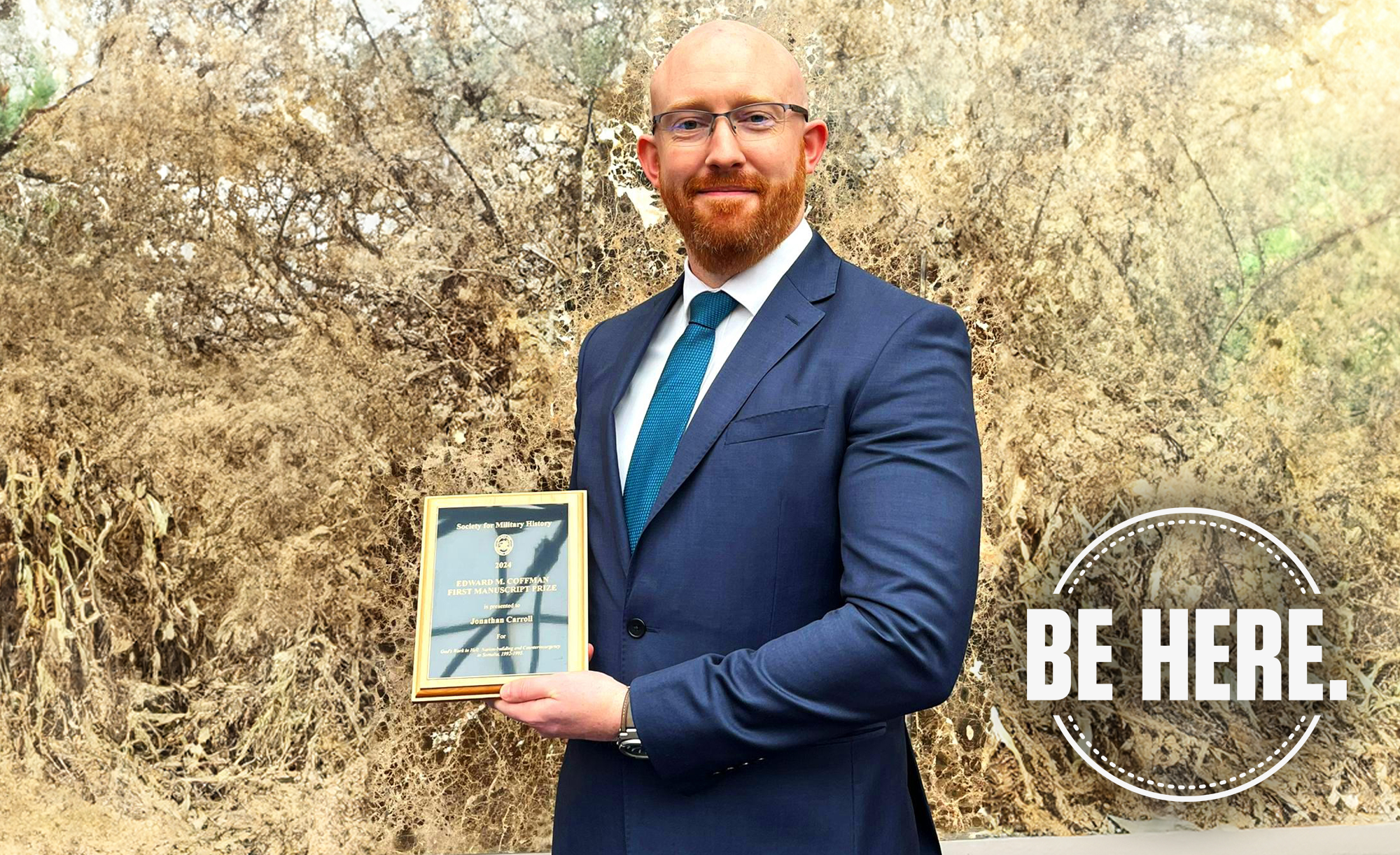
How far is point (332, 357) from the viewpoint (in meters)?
3.27

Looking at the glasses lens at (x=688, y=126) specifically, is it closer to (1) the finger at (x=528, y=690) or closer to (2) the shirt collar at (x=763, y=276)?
(2) the shirt collar at (x=763, y=276)

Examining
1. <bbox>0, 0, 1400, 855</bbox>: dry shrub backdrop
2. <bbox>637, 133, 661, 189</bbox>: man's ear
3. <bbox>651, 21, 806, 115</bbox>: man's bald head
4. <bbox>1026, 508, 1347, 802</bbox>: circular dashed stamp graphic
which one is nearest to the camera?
<bbox>651, 21, 806, 115</bbox>: man's bald head

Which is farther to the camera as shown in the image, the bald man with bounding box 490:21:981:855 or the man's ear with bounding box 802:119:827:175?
the man's ear with bounding box 802:119:827:175

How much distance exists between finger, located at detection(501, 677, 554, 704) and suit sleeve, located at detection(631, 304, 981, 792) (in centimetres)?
12

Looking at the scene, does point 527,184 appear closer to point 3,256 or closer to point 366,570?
point 366,570

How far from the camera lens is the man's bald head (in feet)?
4.80

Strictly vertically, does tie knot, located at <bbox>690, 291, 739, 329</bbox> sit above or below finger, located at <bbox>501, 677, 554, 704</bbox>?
above

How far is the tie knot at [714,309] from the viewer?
5.02ft

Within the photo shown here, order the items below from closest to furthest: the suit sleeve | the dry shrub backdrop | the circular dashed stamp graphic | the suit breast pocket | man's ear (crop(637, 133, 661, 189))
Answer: the suit sleeve → the suit breast pocket → man's ear (crop(637, 133, 661, 189)) → the dry shrub backdrop → the circular dashed stamp graphic

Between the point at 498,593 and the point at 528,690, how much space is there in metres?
0.15

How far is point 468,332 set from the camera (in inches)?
130

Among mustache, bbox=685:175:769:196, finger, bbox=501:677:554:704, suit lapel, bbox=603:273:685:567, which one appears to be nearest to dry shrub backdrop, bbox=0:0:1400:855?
suit lapel, bbox=603:273:685:567

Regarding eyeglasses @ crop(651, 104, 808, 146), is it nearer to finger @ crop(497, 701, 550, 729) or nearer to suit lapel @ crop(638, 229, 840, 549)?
suit lapel @ crop(638, 229, 840, 549)

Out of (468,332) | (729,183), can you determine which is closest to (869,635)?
(729,183)
